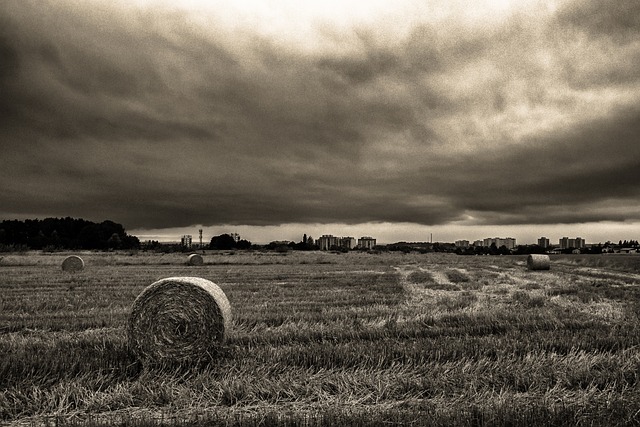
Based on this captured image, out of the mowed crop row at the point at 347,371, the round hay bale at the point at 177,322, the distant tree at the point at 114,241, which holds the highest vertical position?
the distant tree at the point at 114,241

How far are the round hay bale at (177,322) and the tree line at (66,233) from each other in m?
101

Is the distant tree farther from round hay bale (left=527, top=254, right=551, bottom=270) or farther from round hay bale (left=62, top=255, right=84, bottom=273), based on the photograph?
round hay bale (left=527, top=254, right=551, bottom=270)

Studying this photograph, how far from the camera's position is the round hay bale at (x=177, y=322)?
7484 mm

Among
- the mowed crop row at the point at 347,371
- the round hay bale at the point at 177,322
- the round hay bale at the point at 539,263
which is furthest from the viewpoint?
the round hay bale at the point at 539,263

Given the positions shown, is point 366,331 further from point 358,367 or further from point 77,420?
point 77,420

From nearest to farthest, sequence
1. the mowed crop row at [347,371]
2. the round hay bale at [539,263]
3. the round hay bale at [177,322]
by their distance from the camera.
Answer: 1. the mowed crop row at [347,371]
2. the round hay bale at [177,322]
3. the round hay bale at [539,263]

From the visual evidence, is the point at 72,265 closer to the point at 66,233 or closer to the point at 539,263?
the point at 539,263

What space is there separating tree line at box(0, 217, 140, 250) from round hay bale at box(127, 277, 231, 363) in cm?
10109

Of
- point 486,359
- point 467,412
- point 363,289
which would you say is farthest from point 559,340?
point 363,289

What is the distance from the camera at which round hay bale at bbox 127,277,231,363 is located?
748 cm

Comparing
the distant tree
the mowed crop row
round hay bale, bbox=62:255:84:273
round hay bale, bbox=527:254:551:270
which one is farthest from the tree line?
the mowed crop row

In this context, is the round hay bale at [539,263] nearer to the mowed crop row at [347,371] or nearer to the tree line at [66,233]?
the mowed crop row at [347,371]

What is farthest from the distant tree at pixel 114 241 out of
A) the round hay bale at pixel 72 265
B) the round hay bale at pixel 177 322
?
the round hay bale at pixel 177 322

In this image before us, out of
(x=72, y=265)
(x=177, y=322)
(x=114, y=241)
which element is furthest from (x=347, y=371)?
(x=114, y=241)
